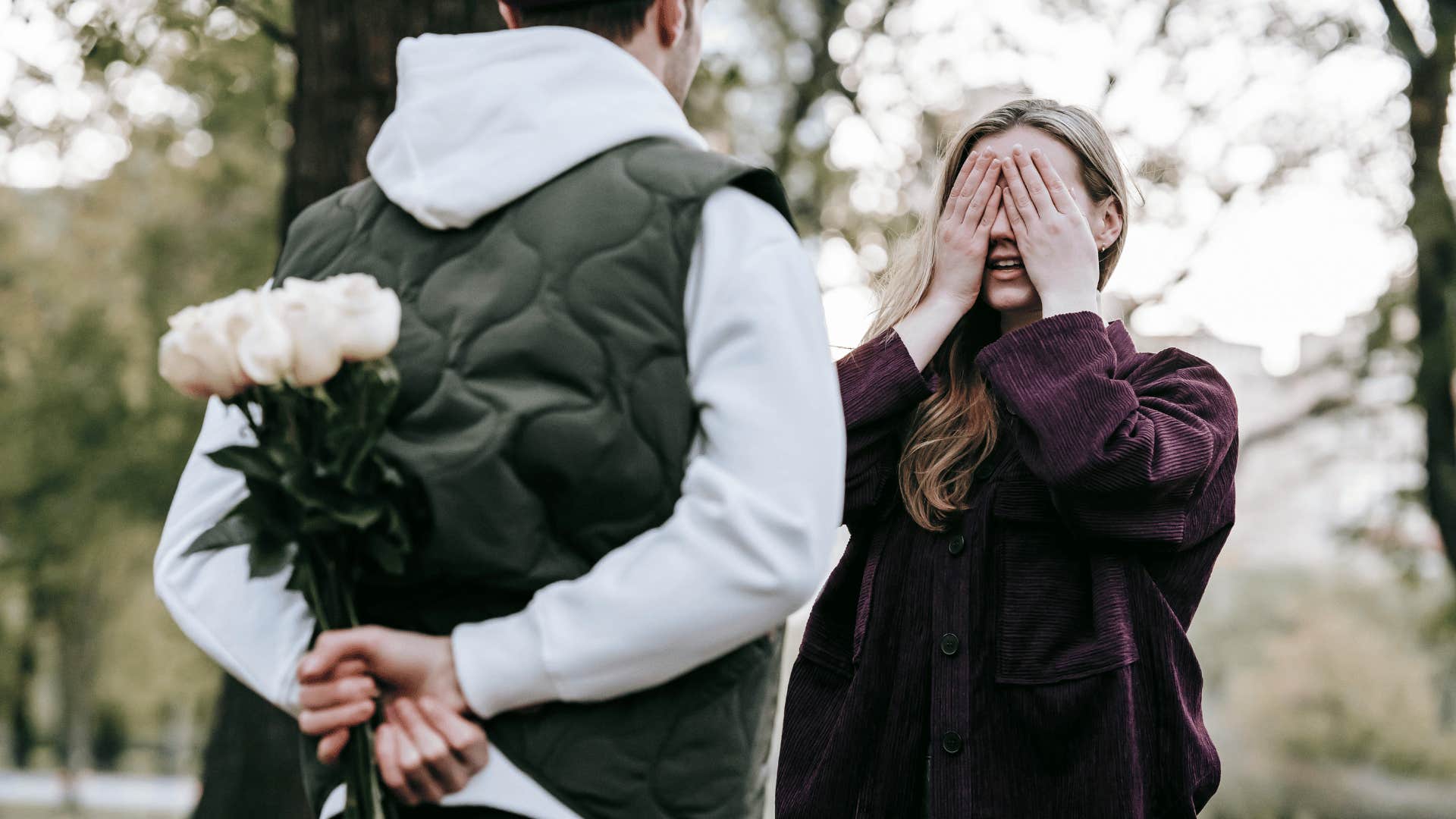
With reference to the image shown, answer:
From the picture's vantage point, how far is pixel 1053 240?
2295mm

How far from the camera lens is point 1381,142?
9.75 m

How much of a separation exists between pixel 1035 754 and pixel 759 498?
3.33 feet

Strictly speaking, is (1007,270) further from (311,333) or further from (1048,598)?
(311,333)

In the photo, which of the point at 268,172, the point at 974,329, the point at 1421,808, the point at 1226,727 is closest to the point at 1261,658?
the point at 1226,727

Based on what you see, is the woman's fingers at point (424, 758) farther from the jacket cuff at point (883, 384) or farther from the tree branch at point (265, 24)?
the tree branch at point (265, 24)

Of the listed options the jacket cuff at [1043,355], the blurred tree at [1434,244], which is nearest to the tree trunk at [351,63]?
the jacket cuff at [1043,355]

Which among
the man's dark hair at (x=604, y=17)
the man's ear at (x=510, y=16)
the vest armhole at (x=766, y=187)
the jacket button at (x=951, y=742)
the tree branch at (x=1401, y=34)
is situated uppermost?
the man's dark hair at (x=604, y=17)

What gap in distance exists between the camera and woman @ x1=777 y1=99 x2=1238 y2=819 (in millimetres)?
2100

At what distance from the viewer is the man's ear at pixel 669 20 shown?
167cm

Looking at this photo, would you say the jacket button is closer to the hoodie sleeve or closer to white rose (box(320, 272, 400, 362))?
the hoodie sleeve

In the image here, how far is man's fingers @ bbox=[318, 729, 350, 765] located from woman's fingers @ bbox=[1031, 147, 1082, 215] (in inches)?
60.8

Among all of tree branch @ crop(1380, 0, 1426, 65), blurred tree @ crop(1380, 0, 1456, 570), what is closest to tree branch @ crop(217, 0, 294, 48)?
blurred tree @ crop(1380, 0, 1456, 570)

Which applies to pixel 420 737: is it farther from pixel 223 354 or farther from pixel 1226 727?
pixel 1226 727

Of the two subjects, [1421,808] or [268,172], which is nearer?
[268,172]
